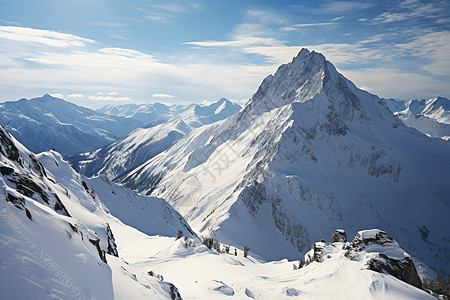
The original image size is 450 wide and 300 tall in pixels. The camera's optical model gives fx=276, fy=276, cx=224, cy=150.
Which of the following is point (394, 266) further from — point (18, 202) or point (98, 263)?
point (18, 202)

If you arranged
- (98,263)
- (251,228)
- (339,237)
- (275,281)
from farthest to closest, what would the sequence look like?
1. (251,228)
2. (339,237)
3. (275,281)
4. (98,263)

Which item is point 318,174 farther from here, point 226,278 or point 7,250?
point 7,250

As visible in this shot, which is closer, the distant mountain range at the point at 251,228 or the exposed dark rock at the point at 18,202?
the exposed dark rock at the point at 18,202

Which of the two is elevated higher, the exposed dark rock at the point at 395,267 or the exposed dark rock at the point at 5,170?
the exposed dark rock at the point at 5,170

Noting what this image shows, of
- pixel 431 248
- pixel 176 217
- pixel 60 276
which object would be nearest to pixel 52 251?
pixel 60 276

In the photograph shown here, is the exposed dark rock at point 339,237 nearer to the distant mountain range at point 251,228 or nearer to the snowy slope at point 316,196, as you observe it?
the distant mountain range at point 251,228

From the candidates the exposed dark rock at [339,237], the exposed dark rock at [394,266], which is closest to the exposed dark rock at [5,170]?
the exposed dark rock at [394,266]

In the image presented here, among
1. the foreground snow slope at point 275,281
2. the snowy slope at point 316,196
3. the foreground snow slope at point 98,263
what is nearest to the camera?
the foreground snow slope at point 98,263

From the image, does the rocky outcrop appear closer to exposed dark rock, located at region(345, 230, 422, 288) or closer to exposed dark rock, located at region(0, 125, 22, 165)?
exposed dark rock, located at region(345, 230, 422, 288)

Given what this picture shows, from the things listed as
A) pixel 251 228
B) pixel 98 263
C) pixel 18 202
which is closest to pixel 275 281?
pixel 98 263

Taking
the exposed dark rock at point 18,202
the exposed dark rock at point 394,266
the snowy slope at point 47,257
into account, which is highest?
the exposed dark rock at point 18,202

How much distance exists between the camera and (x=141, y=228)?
76250 millimetres

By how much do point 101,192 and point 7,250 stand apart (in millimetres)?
75489

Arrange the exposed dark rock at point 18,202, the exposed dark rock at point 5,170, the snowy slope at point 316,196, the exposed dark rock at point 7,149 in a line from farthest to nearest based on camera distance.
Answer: the snowy slope at point 316,196
the exposed dark rock at point 7,149
the exposed dark rock at point 5,170
the exposed dark rock at point 18,202
